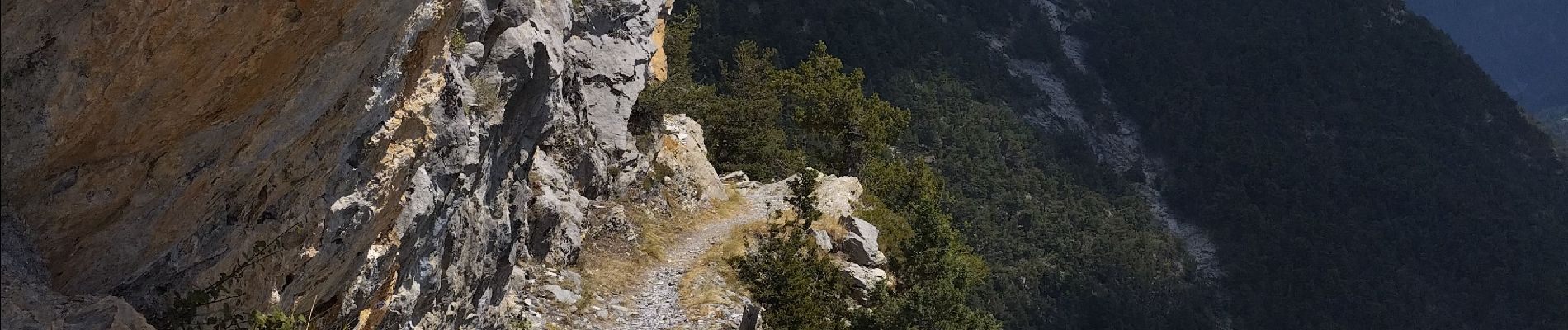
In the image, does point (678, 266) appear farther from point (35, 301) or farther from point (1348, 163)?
point (1348, 163)

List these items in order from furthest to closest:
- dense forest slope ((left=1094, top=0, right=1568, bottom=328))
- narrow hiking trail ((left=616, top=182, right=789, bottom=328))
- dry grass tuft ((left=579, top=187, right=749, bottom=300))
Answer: dense forest slope ((left=1094, top=0, right=1568, bottom=328))
dry grass tuft ((left=579, top=187, right=749, bottom=300))
narrow hiking trail ((left=616, top=182, right=789, bottom=328))

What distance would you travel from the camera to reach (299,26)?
7.62 metres

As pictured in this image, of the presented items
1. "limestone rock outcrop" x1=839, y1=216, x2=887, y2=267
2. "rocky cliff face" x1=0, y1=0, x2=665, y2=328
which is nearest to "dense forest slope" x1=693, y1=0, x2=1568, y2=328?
"limestone rock outcrop" x1=839, y1=216, x2=887, y2=267

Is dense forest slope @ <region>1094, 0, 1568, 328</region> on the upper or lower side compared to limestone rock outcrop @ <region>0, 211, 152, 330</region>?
lower

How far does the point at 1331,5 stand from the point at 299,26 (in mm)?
134836

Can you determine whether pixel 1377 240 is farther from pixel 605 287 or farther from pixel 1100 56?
pixel 605 287

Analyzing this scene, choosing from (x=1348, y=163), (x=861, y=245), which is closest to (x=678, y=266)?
(x=861, y=245)

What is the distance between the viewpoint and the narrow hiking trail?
18.7 metres

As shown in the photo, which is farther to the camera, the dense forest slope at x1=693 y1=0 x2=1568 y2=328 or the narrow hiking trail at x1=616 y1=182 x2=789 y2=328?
the dense forest slope at x1=693 y1=0 x2=1568 y2=328

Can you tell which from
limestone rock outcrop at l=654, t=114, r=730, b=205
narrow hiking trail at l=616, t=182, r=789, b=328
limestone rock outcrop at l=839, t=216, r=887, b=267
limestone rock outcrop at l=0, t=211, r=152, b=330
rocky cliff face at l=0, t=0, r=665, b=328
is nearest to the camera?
limestone rock outcrop at l=0, t=211, r=152, b=330

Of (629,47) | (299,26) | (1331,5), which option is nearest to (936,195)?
(629,47)

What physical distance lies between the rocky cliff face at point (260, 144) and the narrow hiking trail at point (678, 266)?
279 inches

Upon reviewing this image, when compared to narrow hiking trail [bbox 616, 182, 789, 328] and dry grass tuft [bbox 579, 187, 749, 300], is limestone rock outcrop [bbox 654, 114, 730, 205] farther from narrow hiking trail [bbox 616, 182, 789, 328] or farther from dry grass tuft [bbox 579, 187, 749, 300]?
narrow hiking trail [bbox 616, 182, 789, 328]

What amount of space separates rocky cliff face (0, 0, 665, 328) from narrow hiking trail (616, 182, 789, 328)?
7.10m
